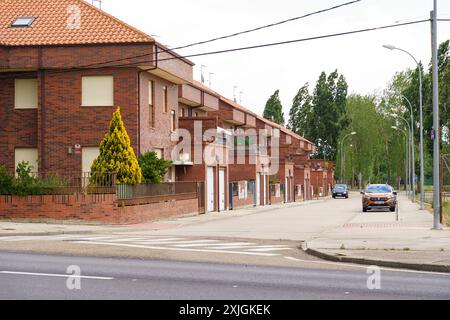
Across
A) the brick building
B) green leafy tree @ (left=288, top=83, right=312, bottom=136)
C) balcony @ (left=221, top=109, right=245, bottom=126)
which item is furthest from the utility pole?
green leafy tree @ (left=288, top=83, right=312, bottom=136)

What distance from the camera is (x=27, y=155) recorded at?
34.9 metres

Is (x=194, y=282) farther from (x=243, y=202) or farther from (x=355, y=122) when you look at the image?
(x=355, y=122)

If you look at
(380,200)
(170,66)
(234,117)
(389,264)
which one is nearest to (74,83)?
(170,66)

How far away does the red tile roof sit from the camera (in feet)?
108

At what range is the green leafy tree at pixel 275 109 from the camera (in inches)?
4733

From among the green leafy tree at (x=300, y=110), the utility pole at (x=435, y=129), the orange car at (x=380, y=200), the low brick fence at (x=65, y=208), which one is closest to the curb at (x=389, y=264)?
the utility pole at (x=435, y=129)

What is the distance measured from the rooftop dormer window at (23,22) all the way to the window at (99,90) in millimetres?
4105

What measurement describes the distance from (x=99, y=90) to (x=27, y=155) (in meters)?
4.62

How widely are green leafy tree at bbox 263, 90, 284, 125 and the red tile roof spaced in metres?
84.3

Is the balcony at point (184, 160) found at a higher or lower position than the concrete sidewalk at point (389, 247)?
higher

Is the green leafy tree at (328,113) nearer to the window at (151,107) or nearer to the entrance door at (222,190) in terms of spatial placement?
the entrance door at (222,190)

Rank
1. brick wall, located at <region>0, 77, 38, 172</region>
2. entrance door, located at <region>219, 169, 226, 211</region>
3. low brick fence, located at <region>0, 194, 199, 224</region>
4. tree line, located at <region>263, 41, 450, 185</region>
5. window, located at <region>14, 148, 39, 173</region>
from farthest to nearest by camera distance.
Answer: tree line, located at <region>263, 41, 450, 185</region> → entrance door, located at <region>219, 169, 226, 211</region> → window, located at <region>14, 148, 39, 173</region> → brick wall, located at <region>0, 77, 38, 172</region> → low brick fence, located at <region>0, 194, 199, 224</region>

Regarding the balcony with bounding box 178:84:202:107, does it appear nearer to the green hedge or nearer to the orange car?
the orange car
